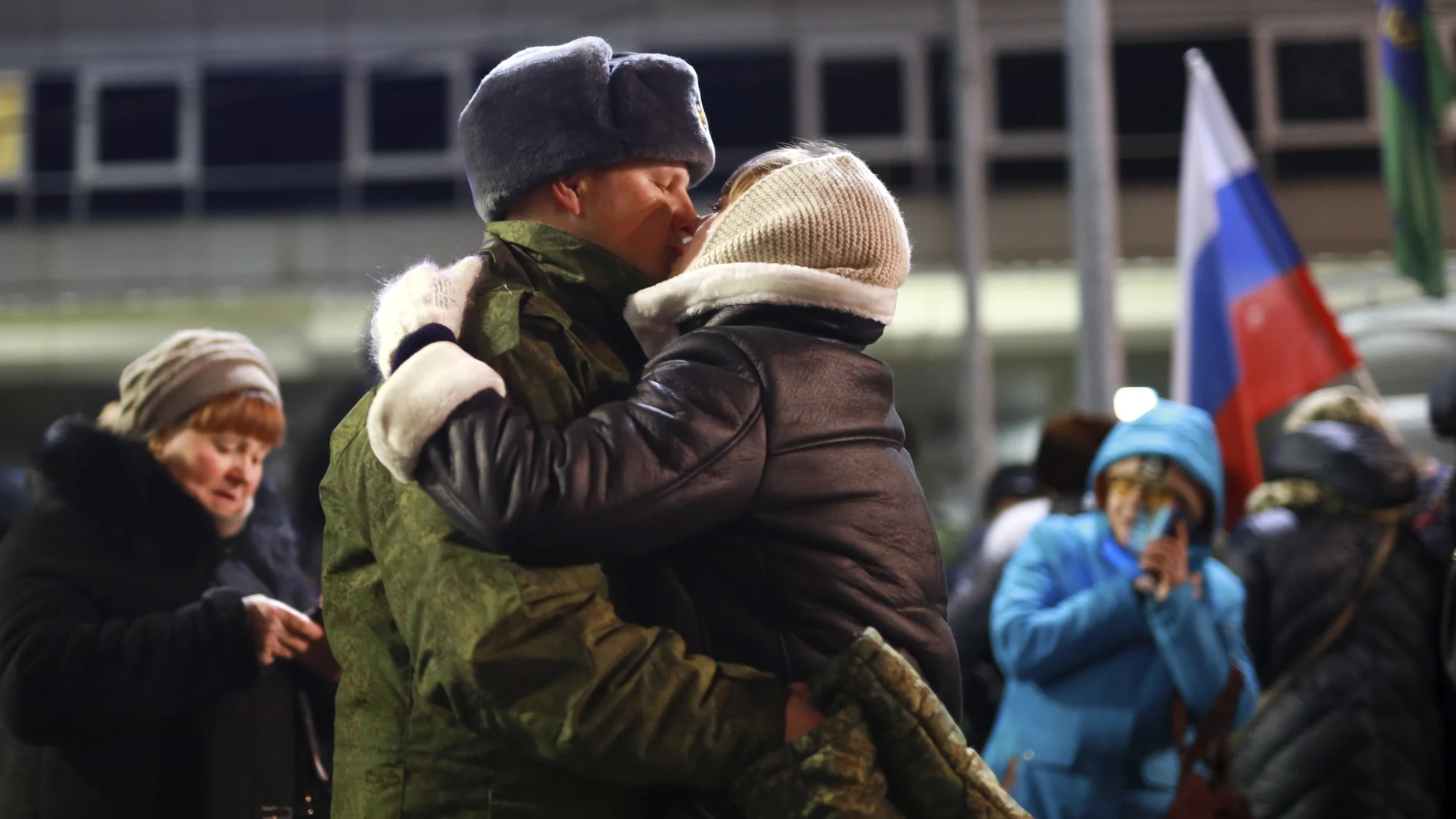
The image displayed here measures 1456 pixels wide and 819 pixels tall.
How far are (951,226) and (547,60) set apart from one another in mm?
18175

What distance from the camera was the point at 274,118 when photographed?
20.7 m

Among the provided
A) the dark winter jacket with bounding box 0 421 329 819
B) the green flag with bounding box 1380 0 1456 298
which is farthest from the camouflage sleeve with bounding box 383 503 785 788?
the green flag with bounding box 1380 0 1456 298

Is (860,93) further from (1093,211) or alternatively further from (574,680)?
(574,680)

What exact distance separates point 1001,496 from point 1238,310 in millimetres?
1351

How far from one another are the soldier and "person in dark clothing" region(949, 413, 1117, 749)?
9.61 ft

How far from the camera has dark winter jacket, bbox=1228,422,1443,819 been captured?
5066 millimetres

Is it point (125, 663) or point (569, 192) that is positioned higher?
point (569, 192)

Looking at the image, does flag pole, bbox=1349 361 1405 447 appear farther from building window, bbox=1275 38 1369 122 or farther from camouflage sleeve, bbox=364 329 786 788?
building window, bbox=1275 38 1369 122

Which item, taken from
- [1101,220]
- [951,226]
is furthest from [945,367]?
[1101,220]

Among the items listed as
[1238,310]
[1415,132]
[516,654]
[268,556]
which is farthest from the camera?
[1415,132]

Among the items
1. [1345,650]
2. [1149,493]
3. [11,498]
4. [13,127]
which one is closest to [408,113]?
[13,127]

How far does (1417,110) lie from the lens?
8.02 metres

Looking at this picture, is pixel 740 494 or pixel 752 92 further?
pixel 752 92

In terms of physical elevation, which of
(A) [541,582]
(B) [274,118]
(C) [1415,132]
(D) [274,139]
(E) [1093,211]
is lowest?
(A) [541,582]
